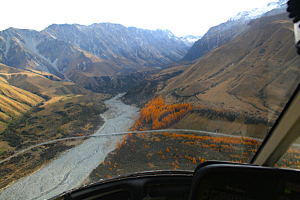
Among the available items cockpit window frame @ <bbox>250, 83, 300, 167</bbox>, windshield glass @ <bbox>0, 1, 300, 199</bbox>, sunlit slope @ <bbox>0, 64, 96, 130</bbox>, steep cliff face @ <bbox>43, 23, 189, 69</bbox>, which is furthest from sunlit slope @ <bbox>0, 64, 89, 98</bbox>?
steep cliff face @ <bbox>43, 23, 189, 69</bbox>

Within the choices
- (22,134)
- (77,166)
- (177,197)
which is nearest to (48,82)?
(22,134)

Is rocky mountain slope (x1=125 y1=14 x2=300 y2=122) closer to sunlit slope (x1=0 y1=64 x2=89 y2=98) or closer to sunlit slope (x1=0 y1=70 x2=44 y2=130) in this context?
sunlit slope (x1=0 y1=70 x2=44 y2=130)

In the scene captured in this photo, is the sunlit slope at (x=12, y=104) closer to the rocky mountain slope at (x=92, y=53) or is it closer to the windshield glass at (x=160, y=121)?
the windshield glass at (x=160, y=121)

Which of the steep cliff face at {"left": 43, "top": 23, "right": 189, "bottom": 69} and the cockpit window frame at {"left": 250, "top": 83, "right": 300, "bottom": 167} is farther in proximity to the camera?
the steep cliff face at {"left": 43, "top": 23, "right": 189, "bottom": 69}

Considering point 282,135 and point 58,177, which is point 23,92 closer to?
point 58,177

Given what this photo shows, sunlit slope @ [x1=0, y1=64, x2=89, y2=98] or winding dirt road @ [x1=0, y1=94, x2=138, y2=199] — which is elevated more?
winding dirt road @ [x1=0, y1=94, x2=138, y2=199]

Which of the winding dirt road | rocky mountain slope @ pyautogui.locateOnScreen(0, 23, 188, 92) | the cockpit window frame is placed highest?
the cockpit window frame

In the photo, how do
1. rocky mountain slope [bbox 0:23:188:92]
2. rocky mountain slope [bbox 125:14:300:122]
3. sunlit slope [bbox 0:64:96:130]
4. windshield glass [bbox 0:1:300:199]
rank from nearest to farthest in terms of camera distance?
1. rocky mountain slope [bbox 125:14:300:122]
2. windshield glass [bbox 0:1:300:199]
3. sunlit slope [bbox 0:64:96:130]
4. rocky mountain slope [bbox 0:23:188:92]

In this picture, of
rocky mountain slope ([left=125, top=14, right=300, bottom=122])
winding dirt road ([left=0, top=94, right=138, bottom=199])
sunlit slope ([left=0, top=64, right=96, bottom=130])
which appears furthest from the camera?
sunlit slope ([left=0, top=64, right=96, bottom=130])

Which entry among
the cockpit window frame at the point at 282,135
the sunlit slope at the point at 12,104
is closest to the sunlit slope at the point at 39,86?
the sunlit slope at the point at 12,104

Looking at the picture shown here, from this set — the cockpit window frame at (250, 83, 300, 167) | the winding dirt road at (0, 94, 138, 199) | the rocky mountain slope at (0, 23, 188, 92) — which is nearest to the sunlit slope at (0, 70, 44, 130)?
the winding dirt road at (0, 94, 138, 199)
